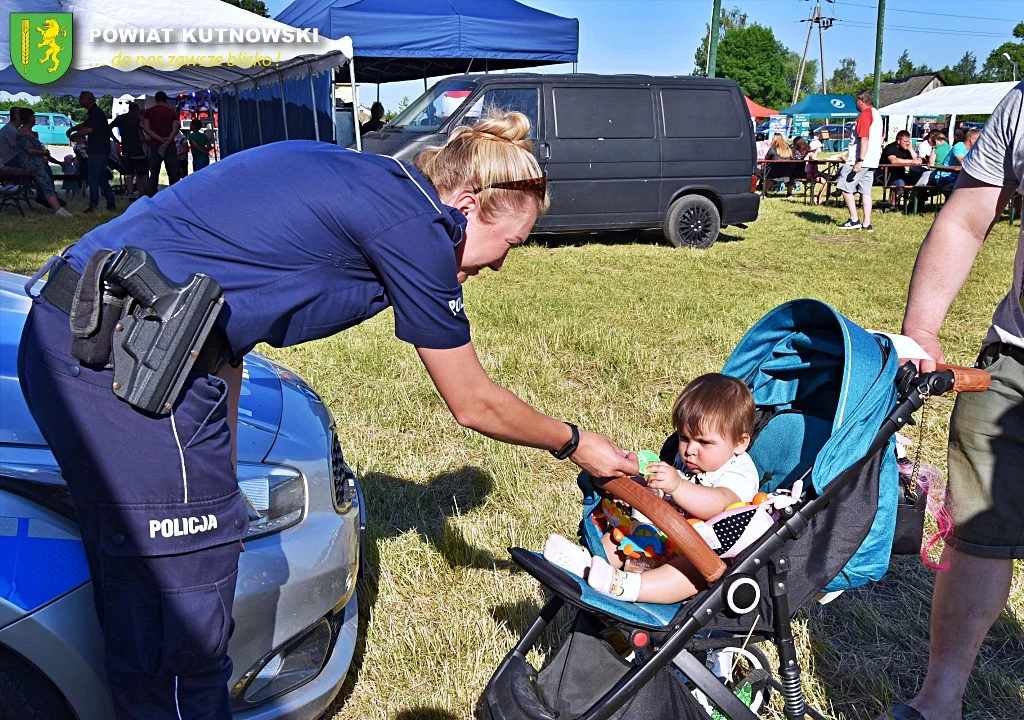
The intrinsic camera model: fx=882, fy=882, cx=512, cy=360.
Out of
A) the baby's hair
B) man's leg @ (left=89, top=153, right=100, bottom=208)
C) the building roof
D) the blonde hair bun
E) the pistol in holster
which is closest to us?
the pistol in holster

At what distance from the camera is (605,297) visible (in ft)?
27.9

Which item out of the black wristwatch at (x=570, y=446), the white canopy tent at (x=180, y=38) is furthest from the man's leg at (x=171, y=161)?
the black wristwatch at (x=570, y=446)

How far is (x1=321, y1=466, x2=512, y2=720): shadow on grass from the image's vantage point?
3.37 metres

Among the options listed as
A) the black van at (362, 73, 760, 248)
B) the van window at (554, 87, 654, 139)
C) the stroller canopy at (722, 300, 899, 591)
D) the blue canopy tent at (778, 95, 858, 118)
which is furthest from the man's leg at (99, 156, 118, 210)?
the blue canopy tent at (778, 95, 858, 118)

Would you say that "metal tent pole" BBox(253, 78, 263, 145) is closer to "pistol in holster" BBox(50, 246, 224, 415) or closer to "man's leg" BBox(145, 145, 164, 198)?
"man's leg" BBox(145, 145, 164, 198)

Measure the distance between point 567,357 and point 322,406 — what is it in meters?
3.32

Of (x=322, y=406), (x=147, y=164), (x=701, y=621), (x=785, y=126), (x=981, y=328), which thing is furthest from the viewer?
(x=785, y=126)

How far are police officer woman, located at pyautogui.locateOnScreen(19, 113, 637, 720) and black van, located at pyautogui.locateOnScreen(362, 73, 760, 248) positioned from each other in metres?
8.96

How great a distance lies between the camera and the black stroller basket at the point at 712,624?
2.17 meters

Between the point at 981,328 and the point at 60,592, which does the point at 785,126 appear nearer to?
the point at 981,328

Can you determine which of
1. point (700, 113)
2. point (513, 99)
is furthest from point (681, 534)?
point (700, 113)

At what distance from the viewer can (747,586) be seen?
2.23 meters

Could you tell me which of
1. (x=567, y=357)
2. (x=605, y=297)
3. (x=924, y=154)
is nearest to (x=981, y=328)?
(x=605, y=297)

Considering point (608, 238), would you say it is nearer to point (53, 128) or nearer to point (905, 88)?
point (53, 128)
